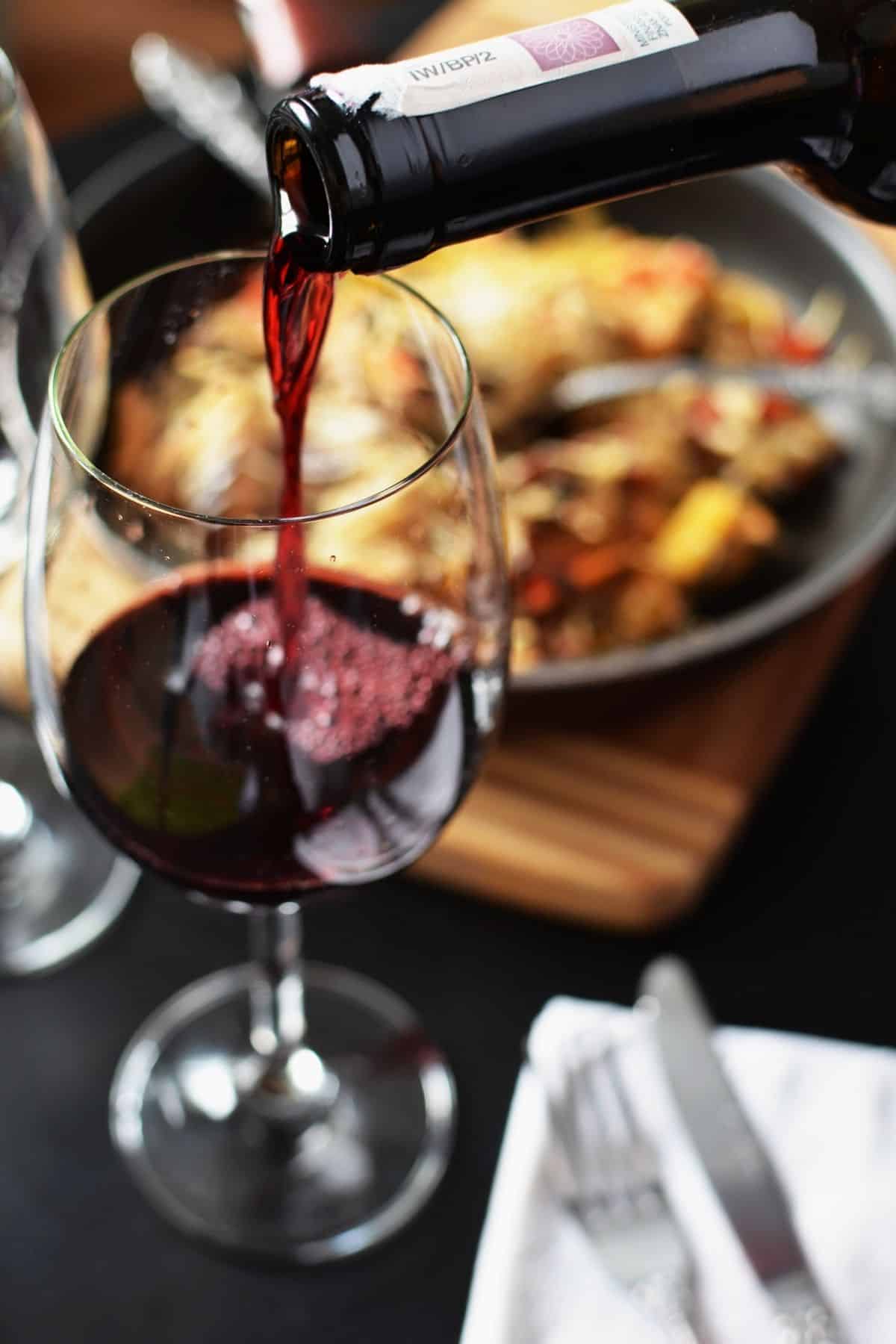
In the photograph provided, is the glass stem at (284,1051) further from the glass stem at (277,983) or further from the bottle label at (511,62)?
the bottle label at (511,62)

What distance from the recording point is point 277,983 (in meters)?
0.72

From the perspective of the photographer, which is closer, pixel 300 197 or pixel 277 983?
pixel 300 197

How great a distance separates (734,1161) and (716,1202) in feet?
0.07

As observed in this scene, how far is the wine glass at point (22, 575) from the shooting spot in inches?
25.6

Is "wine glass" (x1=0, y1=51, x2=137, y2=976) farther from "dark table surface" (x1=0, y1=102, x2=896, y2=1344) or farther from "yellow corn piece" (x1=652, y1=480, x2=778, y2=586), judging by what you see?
"yellow corn piece" (x1=652, y1=480, x2=778, y2=586)

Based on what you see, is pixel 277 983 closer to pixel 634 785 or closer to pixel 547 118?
pixel 634 785

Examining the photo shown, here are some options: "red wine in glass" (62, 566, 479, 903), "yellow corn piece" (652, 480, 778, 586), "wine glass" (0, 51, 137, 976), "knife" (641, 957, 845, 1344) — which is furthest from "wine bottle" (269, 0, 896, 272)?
"yellow corn piece" (652, 480, 778, 586)

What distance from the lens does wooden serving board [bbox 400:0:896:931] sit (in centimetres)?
78

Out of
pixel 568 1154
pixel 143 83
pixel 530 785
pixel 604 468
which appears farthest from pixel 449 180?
pixel 143 83

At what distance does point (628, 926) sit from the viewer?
78 centimetres

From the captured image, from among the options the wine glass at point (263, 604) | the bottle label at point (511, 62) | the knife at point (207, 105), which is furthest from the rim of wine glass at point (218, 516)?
the knife at point (207, 105)

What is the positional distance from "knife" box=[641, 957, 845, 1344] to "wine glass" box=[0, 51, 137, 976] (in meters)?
0.31

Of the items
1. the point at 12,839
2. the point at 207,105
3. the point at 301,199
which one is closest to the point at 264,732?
the point at 301,199

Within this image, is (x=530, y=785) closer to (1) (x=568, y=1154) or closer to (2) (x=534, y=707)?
(2) (x=534, y=707)
